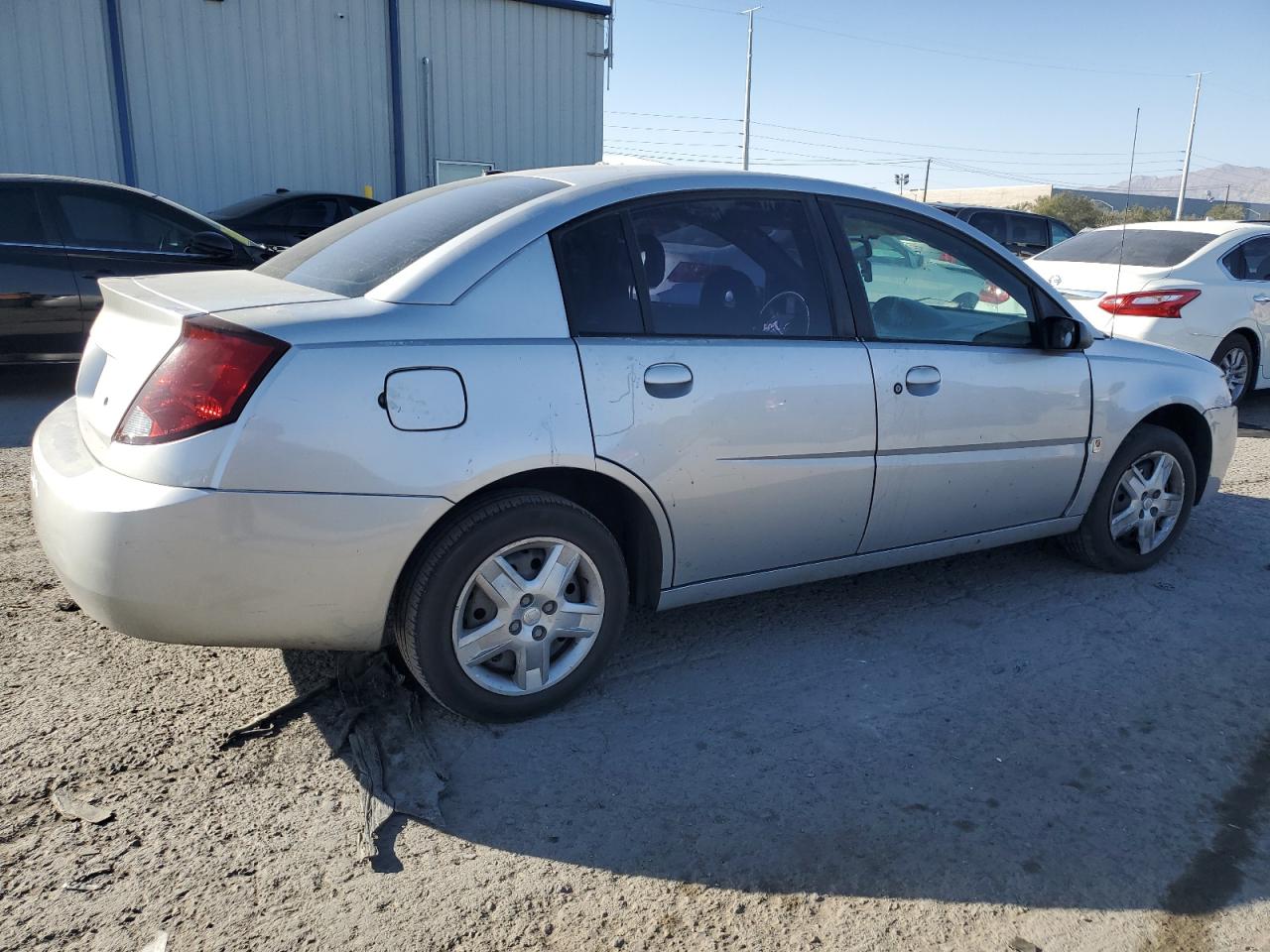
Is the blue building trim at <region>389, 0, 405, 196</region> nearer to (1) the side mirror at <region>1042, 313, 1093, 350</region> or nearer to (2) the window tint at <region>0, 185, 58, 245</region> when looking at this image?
(2) the window tint at <region>0, 185, 58, 245</region>

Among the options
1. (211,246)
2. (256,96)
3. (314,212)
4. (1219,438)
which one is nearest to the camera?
(1219,438)

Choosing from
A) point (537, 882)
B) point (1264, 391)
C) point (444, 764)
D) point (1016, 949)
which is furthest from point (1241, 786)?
point (1264, 391)

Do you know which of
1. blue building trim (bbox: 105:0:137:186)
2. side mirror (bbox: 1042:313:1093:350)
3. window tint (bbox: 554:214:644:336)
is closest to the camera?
window tint (bbox: 554:214:644:336)

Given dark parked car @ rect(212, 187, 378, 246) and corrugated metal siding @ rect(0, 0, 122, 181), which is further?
corrugated metal siding @ rect(0, 0, 122, 181)

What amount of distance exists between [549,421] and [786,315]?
1.03m

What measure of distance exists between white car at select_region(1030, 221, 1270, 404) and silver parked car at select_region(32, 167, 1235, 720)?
397 cm

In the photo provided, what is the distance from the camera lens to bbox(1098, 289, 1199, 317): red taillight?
25.1 ft

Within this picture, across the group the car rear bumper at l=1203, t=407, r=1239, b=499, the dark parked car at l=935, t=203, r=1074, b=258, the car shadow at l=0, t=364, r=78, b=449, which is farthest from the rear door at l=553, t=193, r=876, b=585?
the dark parked car at l=935, t=203, r=1074, b=258

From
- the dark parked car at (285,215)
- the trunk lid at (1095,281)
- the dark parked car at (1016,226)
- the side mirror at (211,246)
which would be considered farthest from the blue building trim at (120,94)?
the trunk lid at (1095,281)

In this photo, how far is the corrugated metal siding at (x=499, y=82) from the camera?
17.6 meters

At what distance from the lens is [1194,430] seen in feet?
15.5

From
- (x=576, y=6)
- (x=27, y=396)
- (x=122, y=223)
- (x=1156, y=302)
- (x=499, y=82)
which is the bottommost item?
(x=27, y=396)

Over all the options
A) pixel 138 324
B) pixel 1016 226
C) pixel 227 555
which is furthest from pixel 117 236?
pixel 1016 226

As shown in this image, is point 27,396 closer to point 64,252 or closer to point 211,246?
point 64,252
